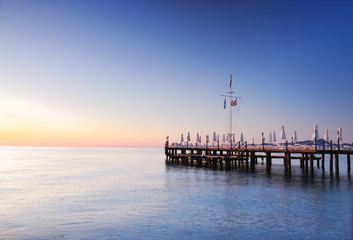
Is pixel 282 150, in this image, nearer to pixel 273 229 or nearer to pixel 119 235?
pixel 273 229

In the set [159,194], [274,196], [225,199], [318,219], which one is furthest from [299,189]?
[159,194]

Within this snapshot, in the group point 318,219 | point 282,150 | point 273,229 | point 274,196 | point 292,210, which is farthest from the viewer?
point 282,150

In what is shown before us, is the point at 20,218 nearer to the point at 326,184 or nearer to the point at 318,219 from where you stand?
the point at 318,219

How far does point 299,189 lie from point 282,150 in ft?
70.8

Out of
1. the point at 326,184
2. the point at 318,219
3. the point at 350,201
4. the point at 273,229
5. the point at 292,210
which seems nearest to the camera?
the point at 273,229

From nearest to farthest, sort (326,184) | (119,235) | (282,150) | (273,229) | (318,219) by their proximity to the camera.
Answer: (119,235) < (273,229) < (318,219) < (326,184) < (282,150)

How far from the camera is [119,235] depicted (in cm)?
1680

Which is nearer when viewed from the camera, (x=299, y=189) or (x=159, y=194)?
(x=159, y=194)

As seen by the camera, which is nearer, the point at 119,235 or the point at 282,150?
the point at 119,235

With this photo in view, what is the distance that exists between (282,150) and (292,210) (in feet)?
107

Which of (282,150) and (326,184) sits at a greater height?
(282,150)

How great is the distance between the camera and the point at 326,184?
122ft

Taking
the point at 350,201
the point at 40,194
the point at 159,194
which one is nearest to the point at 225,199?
the point at 159,194

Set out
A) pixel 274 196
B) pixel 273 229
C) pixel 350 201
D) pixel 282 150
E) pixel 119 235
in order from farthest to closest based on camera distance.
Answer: pixel 282 150 < pixel 274 196 < pixel 350 201 < pixel 273 229 < pixel 119 235
